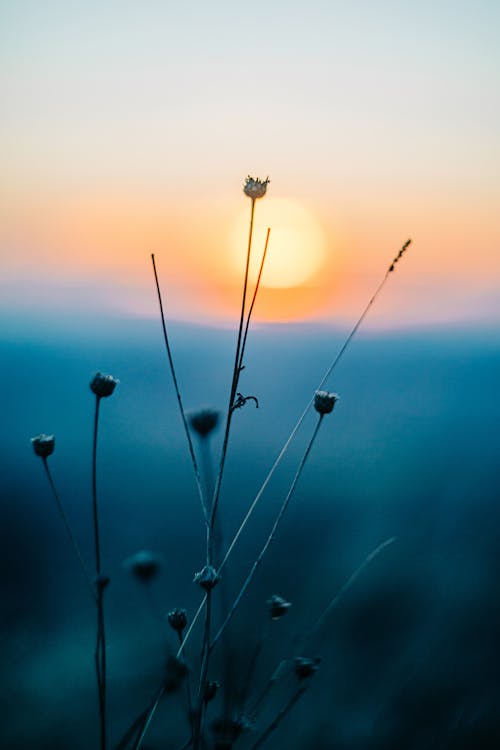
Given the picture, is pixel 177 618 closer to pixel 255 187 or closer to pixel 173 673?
pixel 173 673

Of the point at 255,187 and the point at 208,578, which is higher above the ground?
the point at 255,187

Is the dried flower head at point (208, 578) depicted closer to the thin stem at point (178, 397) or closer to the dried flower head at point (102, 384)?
the thin stem at point (178, 397)

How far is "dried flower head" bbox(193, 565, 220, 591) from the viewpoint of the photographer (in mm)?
401

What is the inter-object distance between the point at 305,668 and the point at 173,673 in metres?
0.12

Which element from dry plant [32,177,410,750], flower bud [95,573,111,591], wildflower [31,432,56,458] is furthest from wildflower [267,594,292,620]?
wildflower [31,432,56,458]

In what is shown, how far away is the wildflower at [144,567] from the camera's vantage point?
1.34 feet

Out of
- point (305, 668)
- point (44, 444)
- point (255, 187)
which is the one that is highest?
point (255, 187)

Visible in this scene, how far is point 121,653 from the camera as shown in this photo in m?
1.72

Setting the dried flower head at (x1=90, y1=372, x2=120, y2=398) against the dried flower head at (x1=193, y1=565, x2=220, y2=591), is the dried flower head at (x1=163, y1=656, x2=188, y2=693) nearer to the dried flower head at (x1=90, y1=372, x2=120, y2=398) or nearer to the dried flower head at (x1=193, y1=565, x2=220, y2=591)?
the dried flower head at (x1=193, y1=565, x2=220, y2=591)

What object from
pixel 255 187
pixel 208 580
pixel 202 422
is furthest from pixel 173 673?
pixel 255 187

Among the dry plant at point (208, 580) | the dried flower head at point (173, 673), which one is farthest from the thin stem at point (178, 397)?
the dried flower head at point (173, 673)

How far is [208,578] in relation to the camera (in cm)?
41

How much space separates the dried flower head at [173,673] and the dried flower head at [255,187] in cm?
35

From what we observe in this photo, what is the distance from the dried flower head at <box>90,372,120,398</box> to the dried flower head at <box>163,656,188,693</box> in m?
0.22
